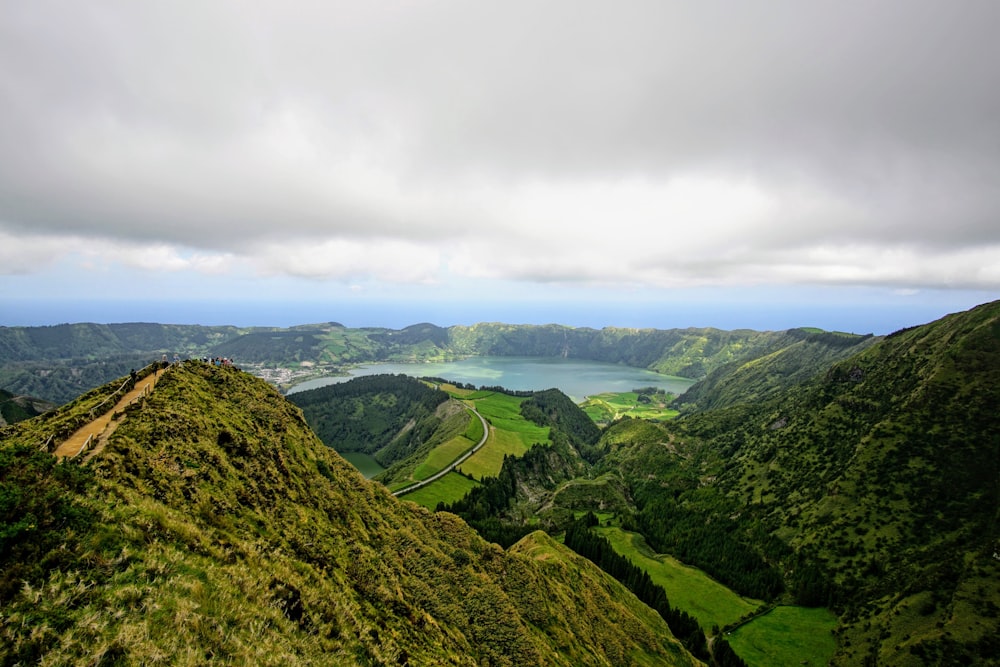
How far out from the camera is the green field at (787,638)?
83562mm

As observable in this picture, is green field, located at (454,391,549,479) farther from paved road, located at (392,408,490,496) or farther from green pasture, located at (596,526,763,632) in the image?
green pasture, located at (596,526,763,632)

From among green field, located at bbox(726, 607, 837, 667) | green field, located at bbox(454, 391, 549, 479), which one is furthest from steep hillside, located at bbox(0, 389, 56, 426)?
green field, located at bbox(726, 607, 837, 667)

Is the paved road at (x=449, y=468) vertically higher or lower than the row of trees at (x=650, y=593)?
higher

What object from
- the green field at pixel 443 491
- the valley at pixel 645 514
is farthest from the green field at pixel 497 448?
the green field at pixel 443 491

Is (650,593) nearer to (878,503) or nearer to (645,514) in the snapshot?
(645,514)

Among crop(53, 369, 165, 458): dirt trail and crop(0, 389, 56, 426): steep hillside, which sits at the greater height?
crop(53, 369, 165, 458): dirt trail

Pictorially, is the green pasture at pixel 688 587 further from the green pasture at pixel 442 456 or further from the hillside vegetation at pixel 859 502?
the green pasture at pixel 442 456

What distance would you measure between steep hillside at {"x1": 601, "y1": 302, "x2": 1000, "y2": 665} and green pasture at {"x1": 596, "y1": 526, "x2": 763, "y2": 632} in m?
8.65

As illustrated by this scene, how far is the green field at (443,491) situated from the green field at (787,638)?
72.6m

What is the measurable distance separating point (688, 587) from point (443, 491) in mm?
69494

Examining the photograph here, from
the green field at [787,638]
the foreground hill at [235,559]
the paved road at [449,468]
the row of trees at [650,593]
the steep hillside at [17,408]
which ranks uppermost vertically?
the foreground hill at [235,559]

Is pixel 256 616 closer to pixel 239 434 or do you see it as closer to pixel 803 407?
pixel 239 434

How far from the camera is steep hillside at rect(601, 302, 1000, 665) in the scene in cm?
8050

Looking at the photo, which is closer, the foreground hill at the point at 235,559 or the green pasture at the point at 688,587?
the foreground hill at the point at 235,559
